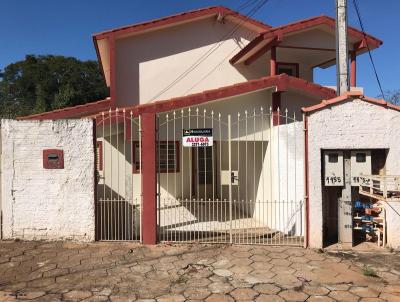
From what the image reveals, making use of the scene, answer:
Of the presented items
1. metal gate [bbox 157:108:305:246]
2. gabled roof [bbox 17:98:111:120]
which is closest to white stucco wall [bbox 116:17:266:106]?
gabled roof [bbox 17:98:111:120]

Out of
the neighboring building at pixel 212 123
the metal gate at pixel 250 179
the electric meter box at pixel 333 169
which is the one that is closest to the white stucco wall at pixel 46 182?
the neighboring building at pixel 212 123

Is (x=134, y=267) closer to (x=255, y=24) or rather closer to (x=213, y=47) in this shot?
(x=213, y=47)

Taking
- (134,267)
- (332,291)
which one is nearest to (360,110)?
(332,291)

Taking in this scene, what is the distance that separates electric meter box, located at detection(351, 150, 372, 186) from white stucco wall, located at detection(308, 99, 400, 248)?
0.18 m

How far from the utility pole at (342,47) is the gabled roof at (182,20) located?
18.6 ft

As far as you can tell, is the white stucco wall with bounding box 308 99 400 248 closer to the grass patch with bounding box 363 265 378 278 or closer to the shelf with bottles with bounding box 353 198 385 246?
the shelf with bottles with bounding box 353 198 385 246

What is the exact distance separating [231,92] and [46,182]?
4.15 metres

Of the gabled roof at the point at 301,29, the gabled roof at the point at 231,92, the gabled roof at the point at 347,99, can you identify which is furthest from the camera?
the gabled roof at the point at 301,29

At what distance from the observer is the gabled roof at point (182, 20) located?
10.7 m

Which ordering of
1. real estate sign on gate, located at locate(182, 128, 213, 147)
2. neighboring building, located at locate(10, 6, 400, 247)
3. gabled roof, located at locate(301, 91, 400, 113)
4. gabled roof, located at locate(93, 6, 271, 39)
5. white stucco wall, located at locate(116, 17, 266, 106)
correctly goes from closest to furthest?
gabled roof, located at locate(301, 91, 400, 113)
real estate sign on gate, located at locate(182, 128, 213, 147)
neighboring building, located at locate(10, 6, 400, 247)
gabled roof, located at locate(93, 6, 271, 39)
white stucco wall, located at locate(116, 17, 266, 106)

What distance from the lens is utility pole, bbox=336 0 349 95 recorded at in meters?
6.74

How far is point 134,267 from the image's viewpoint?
216 inches

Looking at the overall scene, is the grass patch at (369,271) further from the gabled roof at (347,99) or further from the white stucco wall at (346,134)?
the gabled roof at (347,99)

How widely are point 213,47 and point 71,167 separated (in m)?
7.11
